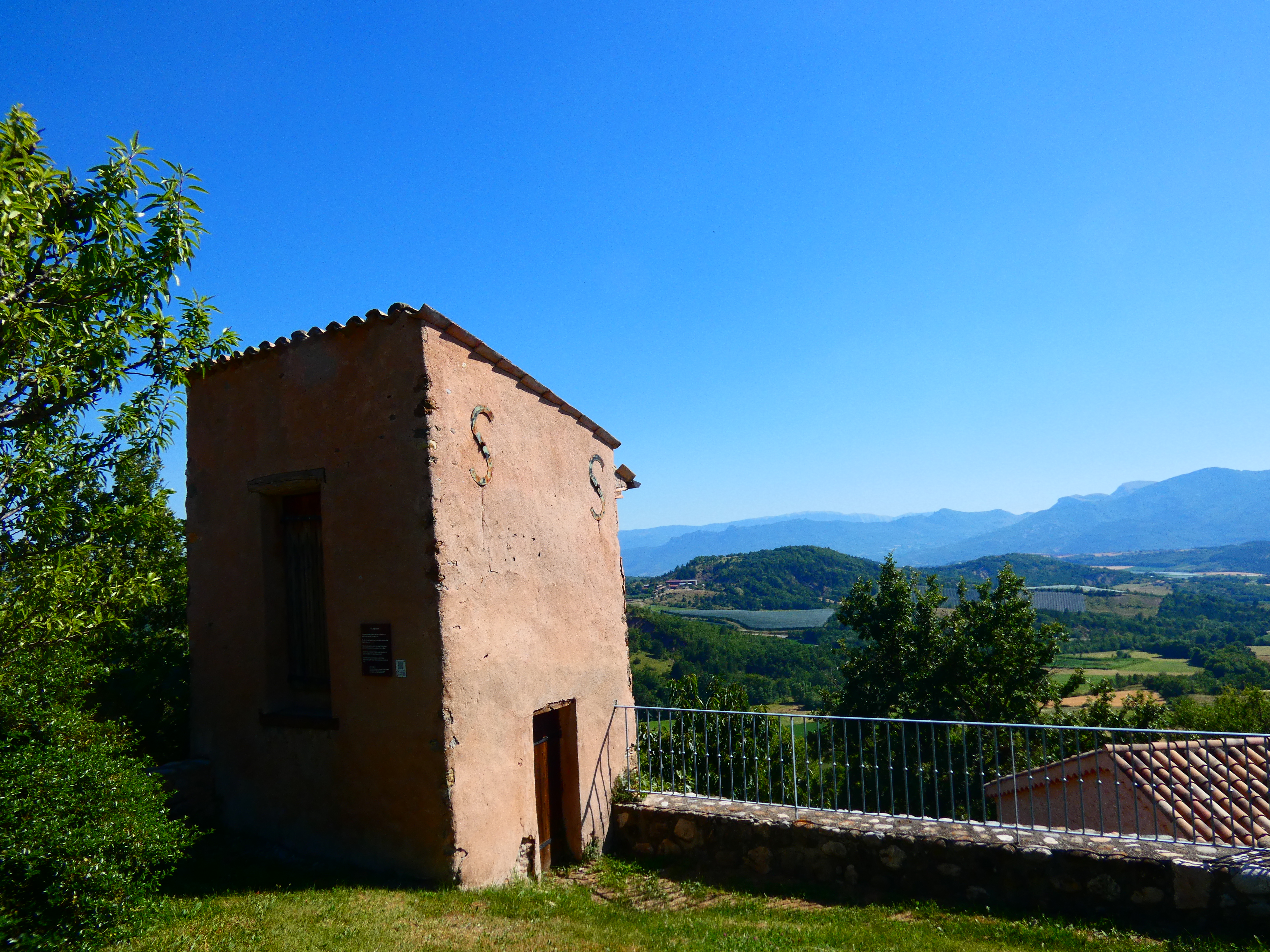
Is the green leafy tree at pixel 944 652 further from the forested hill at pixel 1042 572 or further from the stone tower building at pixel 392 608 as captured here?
A: the forested hill at pixel 1042 572

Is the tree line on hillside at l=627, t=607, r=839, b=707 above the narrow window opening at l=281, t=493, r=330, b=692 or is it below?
below

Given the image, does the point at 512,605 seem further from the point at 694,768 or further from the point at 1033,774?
the point at 1033,774

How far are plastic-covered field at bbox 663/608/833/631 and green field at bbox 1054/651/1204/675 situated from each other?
21573 mm

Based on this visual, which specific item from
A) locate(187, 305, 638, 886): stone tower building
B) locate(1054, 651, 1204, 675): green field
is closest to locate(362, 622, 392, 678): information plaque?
locate(187, 305, 638, 886): stone tower building

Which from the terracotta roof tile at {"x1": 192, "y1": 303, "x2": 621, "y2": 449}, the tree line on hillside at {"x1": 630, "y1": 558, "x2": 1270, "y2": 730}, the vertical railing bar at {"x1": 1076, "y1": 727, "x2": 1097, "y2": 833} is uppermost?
the terracotta roof tile at {"x1": 192, "y1": 303, "x2": 621, "y2": 449}

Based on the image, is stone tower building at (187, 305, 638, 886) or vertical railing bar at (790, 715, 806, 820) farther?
vertical railing bar at (790, 715, 806, 820)

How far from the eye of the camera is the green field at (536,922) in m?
4.58

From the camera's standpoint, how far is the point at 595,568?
8430 millimetres

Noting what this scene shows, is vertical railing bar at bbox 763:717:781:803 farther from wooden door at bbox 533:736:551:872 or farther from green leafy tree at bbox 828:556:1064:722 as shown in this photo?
green leafy tree at bbox 828:556:1064:722

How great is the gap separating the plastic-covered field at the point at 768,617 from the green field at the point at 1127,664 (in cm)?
2157

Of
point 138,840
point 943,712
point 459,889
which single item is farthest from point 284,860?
point 943,712

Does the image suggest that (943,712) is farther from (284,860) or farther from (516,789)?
(284,860)

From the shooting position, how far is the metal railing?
568 centimetres

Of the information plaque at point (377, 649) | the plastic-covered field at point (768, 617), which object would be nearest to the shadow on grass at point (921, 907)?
the information plaque at point (377, 649)
